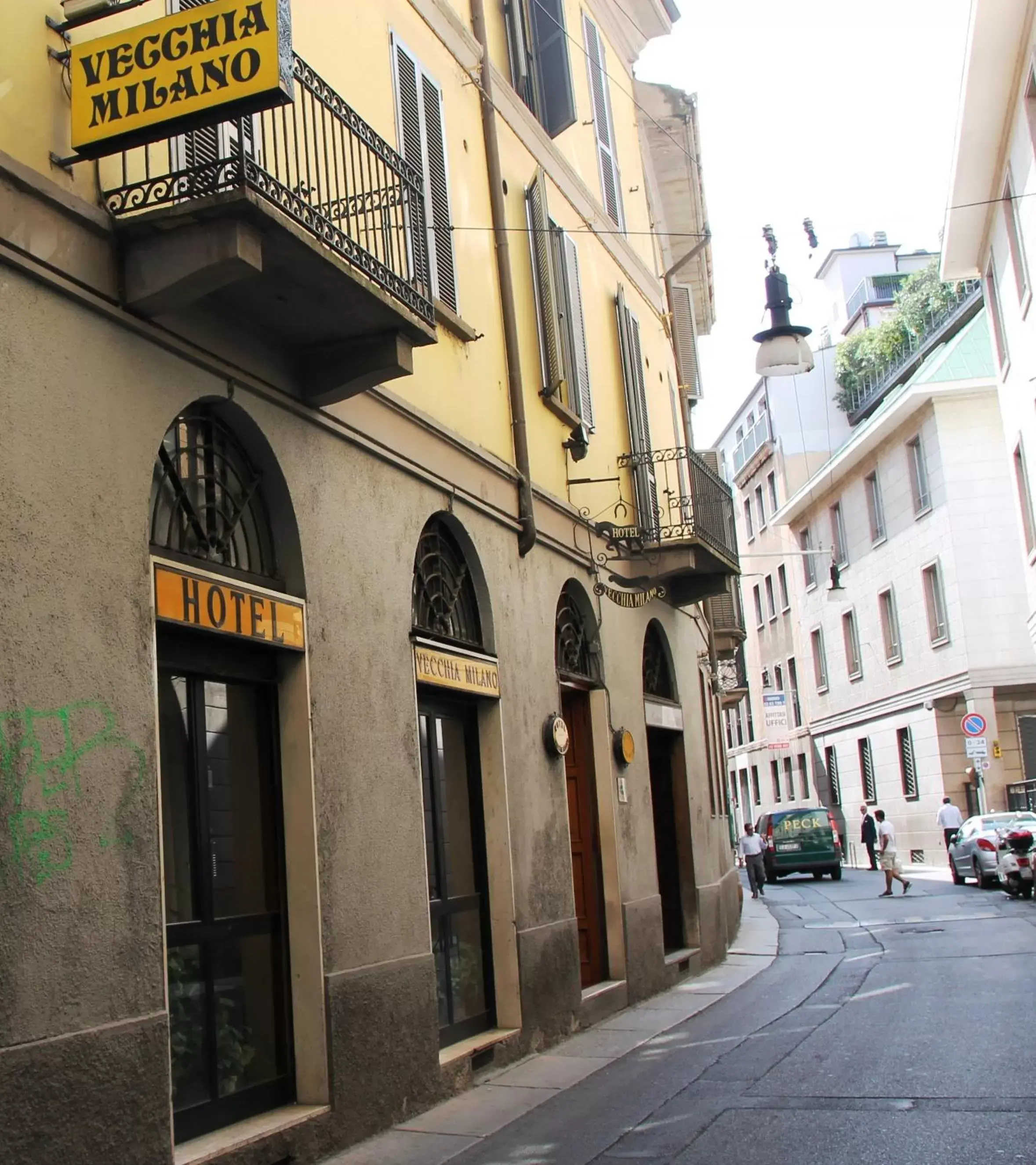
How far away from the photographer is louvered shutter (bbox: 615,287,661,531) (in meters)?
15.5

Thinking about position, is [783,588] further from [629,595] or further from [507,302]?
[507,302]

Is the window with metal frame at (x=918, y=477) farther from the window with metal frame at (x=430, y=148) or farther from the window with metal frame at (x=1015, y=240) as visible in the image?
the window with metal frame at (x=430, y=148)

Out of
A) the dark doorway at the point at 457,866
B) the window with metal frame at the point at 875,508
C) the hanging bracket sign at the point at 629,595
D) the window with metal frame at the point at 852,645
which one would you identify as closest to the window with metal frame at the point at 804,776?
the window with metal frame at the point at 852,645

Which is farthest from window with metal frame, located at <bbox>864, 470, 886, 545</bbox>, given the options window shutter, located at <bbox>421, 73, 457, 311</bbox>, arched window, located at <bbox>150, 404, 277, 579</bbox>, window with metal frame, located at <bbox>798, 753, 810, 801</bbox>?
arched window, located at <bbox>150, 404, 277, 579</bbox>

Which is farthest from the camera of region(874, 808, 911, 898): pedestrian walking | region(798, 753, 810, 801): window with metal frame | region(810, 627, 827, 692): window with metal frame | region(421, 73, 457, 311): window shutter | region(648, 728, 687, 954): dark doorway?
region(798, 753, 810, 801): window with metal frame

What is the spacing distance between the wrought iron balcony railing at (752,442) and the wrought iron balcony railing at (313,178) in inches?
1694

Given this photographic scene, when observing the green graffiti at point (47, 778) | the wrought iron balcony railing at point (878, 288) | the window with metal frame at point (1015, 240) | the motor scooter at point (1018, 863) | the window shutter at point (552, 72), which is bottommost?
the motor scooter at point (1018, 863)

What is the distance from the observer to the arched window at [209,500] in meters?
6.84

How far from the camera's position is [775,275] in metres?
14.0

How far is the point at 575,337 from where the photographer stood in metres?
13.7

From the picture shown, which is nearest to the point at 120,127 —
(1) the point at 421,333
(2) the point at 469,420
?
(1) the point at 421,333

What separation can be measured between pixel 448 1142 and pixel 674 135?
16.7m

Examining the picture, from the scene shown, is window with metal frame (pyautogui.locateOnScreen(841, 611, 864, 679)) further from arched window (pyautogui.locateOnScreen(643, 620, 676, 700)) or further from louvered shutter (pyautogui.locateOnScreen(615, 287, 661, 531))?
louvered shutter (pyautogui.locateOnScreen(615, 287, 661, 531))

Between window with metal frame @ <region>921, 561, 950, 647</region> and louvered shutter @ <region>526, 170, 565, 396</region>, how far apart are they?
24611mm
